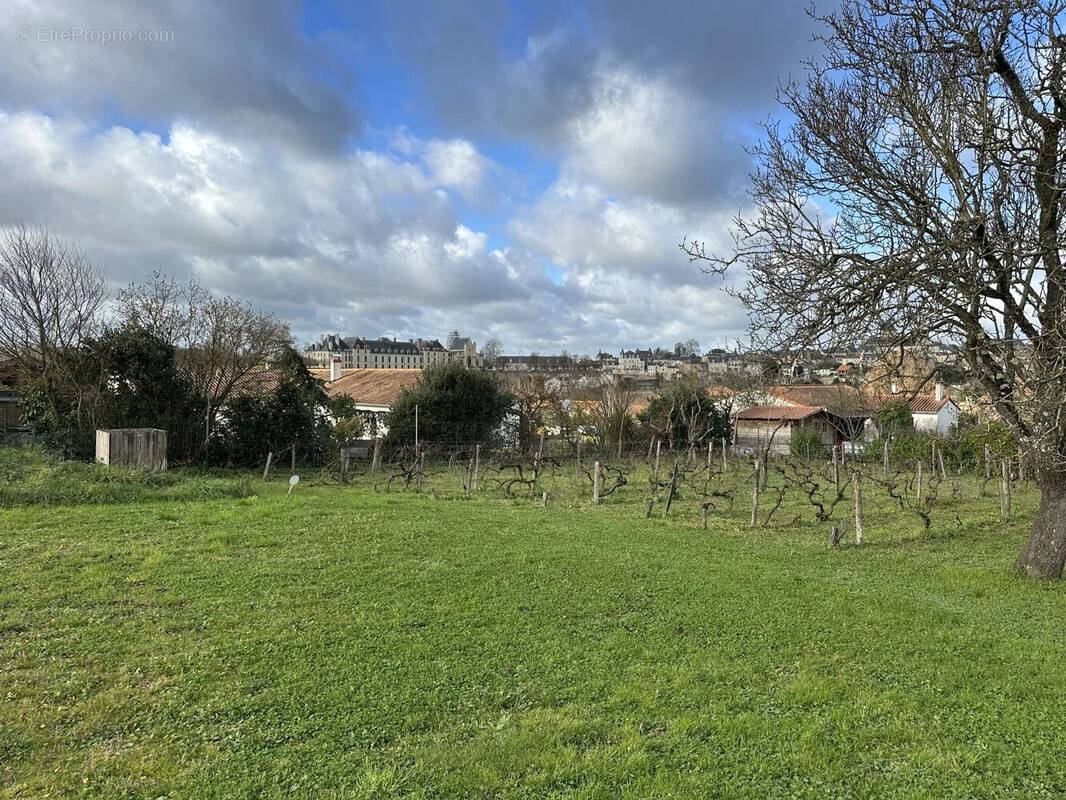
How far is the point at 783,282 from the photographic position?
6.48 metres

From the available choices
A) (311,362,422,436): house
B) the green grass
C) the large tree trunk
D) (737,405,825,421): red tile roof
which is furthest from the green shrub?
the green grass

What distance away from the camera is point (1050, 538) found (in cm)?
659

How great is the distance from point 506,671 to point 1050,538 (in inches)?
255

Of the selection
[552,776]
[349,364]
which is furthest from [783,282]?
[349,364]

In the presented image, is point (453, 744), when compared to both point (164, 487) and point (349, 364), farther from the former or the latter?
point (349, 364)

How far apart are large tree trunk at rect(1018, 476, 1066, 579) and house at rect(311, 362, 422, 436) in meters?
19.7

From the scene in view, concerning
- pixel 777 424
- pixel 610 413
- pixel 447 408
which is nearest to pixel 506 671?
pixel 447 408

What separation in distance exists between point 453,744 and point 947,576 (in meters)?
6.32

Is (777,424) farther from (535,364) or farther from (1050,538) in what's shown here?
Answer: (1050,538)

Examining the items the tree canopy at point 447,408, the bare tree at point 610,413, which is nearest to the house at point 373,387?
the tree canopy at point 447,408

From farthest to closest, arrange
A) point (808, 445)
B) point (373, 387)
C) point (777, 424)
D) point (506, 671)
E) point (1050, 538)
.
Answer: point (373, 387) < point (777, 424) < point (808, 445) < point (1050, 538) < point (506, 671)

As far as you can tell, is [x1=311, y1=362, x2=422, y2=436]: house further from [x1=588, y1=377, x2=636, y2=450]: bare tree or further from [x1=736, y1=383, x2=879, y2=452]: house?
[x1=736, y1=383, x2=879, y2=452]: house

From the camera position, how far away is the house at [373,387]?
24719 mm

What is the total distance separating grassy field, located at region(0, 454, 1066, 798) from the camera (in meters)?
2.71
